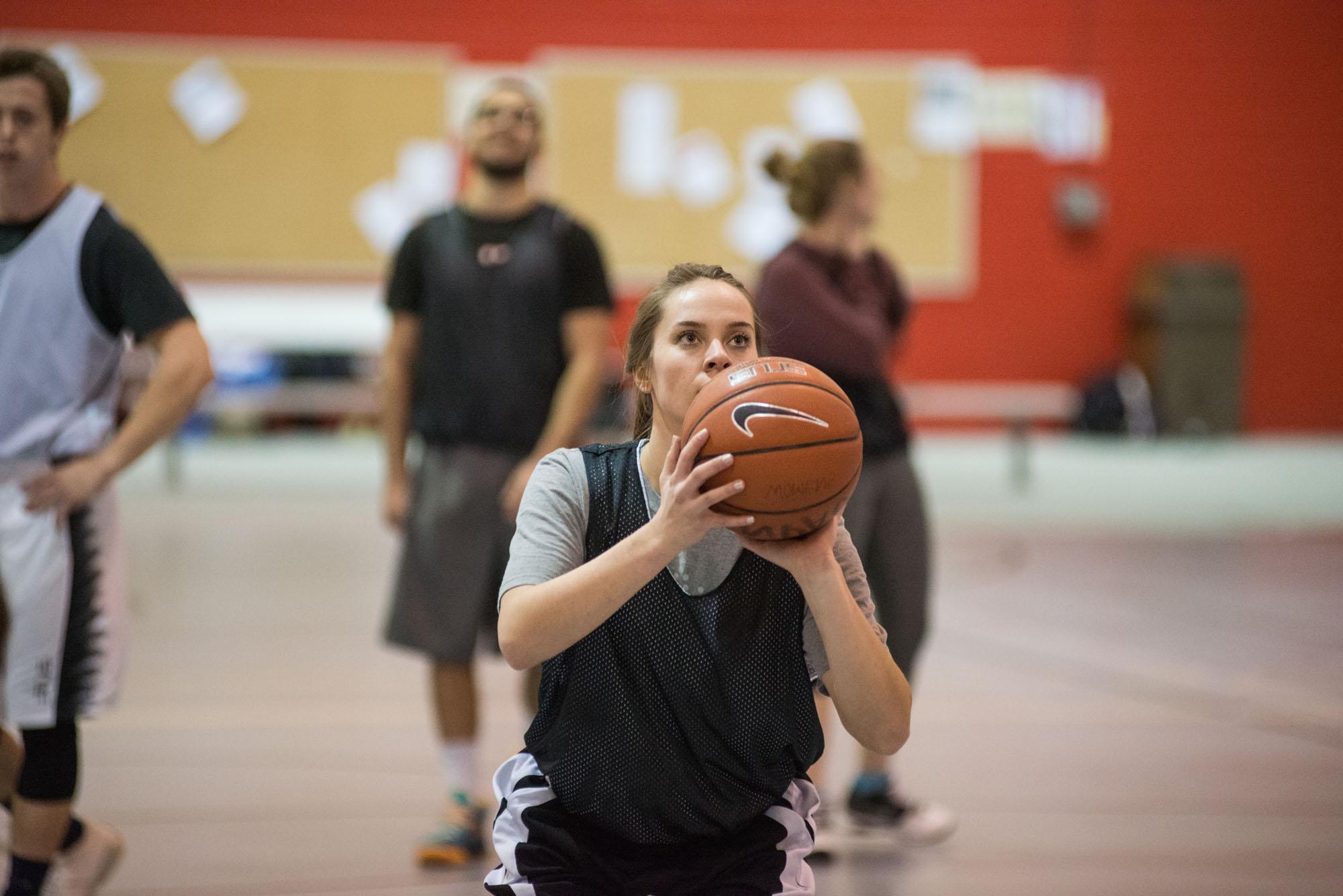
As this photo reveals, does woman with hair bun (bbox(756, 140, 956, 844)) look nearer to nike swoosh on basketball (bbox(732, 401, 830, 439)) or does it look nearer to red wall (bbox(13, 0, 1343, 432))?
nike swoosh on basketball (bbox(732, 401, 830, 439))

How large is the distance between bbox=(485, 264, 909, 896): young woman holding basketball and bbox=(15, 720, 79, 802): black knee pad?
118cm

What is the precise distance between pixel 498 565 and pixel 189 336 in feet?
3.33

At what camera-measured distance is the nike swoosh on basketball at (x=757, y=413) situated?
148 centimetres

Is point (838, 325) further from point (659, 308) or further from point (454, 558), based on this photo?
point (659, 308)

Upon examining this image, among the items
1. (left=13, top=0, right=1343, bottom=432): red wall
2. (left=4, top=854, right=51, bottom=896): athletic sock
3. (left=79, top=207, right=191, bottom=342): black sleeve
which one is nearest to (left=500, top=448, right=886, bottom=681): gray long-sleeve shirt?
(left=79, top=207, right=191, bottom=342): black sleeve

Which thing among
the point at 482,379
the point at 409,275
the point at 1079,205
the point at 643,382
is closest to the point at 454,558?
the point at 482,379

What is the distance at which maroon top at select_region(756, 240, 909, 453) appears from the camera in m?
3.11

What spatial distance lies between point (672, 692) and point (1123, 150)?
40.7 feet

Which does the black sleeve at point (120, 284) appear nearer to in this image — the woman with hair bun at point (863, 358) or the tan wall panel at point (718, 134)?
the woman with hair bun at point (863, 358)

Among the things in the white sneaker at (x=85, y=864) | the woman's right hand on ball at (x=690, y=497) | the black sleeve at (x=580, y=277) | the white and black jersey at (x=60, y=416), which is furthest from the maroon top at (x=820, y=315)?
the white sneaker at (x=85, y=864)

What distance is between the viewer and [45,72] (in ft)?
8.06

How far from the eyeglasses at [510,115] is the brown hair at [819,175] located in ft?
1.98

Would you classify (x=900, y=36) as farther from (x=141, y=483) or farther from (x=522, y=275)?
(x=522, y=275)

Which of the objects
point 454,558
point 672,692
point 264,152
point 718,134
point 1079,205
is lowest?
point 454,558
